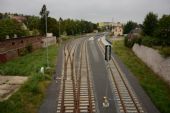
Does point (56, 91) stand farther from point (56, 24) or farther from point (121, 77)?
point (56, 24)

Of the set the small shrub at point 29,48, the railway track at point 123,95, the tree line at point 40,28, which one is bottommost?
the railway track at point 123,95

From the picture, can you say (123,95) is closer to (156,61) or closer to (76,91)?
(76,91)

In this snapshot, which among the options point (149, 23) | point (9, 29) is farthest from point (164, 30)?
point (9, 29)

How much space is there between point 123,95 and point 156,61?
10.8 metres

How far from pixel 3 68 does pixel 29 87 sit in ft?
36.0

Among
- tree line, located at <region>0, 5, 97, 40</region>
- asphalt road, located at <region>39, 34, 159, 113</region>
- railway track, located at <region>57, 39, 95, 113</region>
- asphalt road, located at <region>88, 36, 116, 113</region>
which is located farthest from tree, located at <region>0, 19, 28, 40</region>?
railway track, located at <region>57, 39, 95, 113</region>

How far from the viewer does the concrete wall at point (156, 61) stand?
97.1 feet

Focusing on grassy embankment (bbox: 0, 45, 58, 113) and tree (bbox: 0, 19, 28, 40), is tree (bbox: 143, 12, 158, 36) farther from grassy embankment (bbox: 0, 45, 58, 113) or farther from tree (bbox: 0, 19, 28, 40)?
tree (bbox: 0, 19, 28, 40)

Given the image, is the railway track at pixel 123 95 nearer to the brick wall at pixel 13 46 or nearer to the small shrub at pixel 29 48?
the brick wall at pixel 13 46

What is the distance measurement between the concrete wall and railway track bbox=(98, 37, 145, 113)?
4.26 metres

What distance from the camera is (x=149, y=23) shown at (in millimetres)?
48688

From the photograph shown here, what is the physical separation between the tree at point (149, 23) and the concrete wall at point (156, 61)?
6.06 m

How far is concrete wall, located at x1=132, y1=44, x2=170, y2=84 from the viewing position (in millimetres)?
29592

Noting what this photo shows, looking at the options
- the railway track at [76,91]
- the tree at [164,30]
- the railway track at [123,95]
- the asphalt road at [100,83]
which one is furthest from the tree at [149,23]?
the railway track at [123,95]
